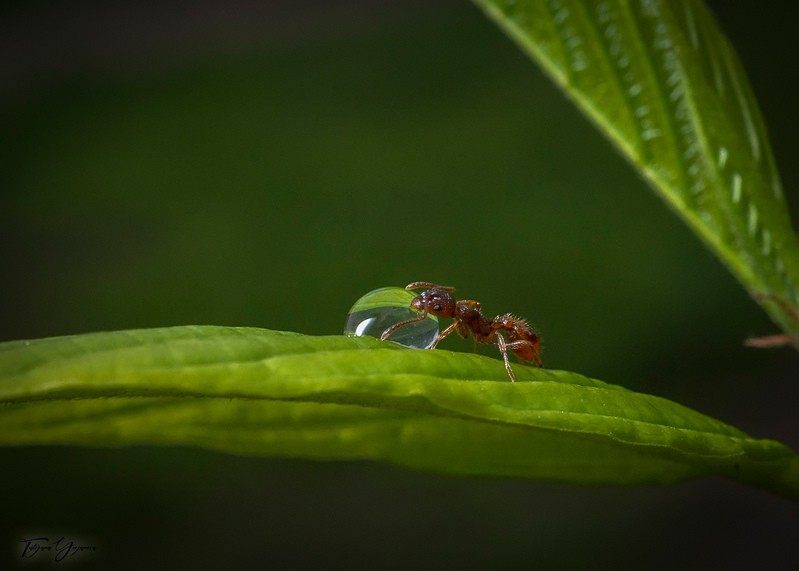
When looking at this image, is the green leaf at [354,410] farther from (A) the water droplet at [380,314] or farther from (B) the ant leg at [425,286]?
(B) the ant leg at [425,286]

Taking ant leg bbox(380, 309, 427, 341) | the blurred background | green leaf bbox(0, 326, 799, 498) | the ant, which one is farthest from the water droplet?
the blurred background

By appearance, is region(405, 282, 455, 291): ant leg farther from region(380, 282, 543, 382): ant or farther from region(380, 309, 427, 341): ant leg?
region(380, 309, 427, 341): ant leg

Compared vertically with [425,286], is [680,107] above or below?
above

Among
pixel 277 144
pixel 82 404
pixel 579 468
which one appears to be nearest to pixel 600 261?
pixel 277 144

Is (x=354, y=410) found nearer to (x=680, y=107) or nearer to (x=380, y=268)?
(x=680, y=107)

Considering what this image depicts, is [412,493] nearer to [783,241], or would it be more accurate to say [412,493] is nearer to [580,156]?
[580,156]

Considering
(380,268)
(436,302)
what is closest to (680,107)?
(436,302)
